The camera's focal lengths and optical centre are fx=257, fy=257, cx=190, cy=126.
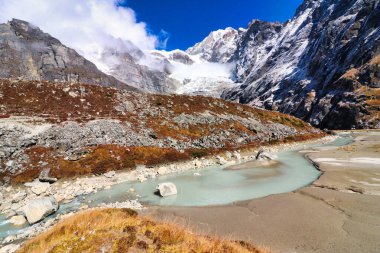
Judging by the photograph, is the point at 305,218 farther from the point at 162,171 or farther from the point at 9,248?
the point at 162,171

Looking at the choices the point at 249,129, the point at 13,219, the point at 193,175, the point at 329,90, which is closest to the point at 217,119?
the point at 249,129

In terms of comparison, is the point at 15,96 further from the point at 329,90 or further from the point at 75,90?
the point at 329,90

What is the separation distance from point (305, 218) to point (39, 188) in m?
31.7

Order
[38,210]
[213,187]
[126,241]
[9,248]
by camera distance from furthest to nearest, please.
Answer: [213,187]
[38,210]
[9,248]
[126,241]

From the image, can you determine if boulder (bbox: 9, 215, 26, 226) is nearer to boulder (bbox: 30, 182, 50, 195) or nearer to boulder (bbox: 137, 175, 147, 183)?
boulder (bbox: 30, 182, 50, 195)

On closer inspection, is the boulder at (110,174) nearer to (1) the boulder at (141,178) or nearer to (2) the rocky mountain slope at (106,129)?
(2) the rocky mountain slope at (106,129)

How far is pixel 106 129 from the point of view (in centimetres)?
5178

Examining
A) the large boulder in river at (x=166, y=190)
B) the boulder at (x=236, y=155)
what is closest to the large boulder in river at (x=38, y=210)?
the large boulder in river at (x=166, y=190)

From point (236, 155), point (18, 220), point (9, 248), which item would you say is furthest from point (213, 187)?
point (236, 155)

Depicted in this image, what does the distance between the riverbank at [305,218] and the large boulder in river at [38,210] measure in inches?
371

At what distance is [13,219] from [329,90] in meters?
209

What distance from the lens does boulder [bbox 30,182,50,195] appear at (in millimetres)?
33013

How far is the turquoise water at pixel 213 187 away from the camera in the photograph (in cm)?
2840

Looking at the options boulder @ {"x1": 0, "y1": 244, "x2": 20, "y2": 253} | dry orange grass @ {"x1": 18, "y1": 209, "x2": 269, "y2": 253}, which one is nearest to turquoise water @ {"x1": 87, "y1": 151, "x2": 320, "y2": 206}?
boulder @ {"x1": 0, "y1": 244, "x2": 20, "y2": 253}
